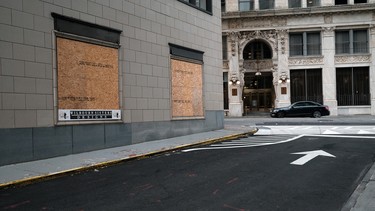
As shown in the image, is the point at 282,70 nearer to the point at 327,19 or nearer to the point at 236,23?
the point at 327,19

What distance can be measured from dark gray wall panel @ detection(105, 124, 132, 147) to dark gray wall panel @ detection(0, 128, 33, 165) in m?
2.85

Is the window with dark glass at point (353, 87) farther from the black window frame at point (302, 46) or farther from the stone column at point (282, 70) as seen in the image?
the stone column at point (282, 70)

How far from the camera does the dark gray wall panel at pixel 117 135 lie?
11.8 m

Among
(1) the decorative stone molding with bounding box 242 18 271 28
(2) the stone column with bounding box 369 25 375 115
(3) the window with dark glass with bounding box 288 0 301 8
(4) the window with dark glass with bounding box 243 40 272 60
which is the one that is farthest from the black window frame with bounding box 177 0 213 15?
(2) the stone column with bounding box 369 25 375 115

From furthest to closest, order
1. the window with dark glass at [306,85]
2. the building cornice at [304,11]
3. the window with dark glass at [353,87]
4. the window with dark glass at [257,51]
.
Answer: the window with dark glass at [257,51] < the window with dark glass at [306,85] < the window with dark glass at [353,87] < the building cornice at [304,11]

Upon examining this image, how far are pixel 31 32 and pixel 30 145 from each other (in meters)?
3.07

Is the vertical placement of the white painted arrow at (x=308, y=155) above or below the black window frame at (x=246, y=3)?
below

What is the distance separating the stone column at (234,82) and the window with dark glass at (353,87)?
34.2 ft

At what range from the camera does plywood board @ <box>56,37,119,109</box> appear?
34.0 feet

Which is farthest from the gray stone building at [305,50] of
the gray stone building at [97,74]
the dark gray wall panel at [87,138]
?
the dark gray wall panel at [87,138]

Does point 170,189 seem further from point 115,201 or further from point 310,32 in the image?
point 310,32

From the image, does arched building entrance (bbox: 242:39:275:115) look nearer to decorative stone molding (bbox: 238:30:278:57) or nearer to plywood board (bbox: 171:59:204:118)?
decorative stone molding (bbox: 238:30:278:57)

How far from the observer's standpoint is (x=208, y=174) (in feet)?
24.4

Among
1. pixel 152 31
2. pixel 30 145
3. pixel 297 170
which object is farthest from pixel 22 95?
pixel 297 170
